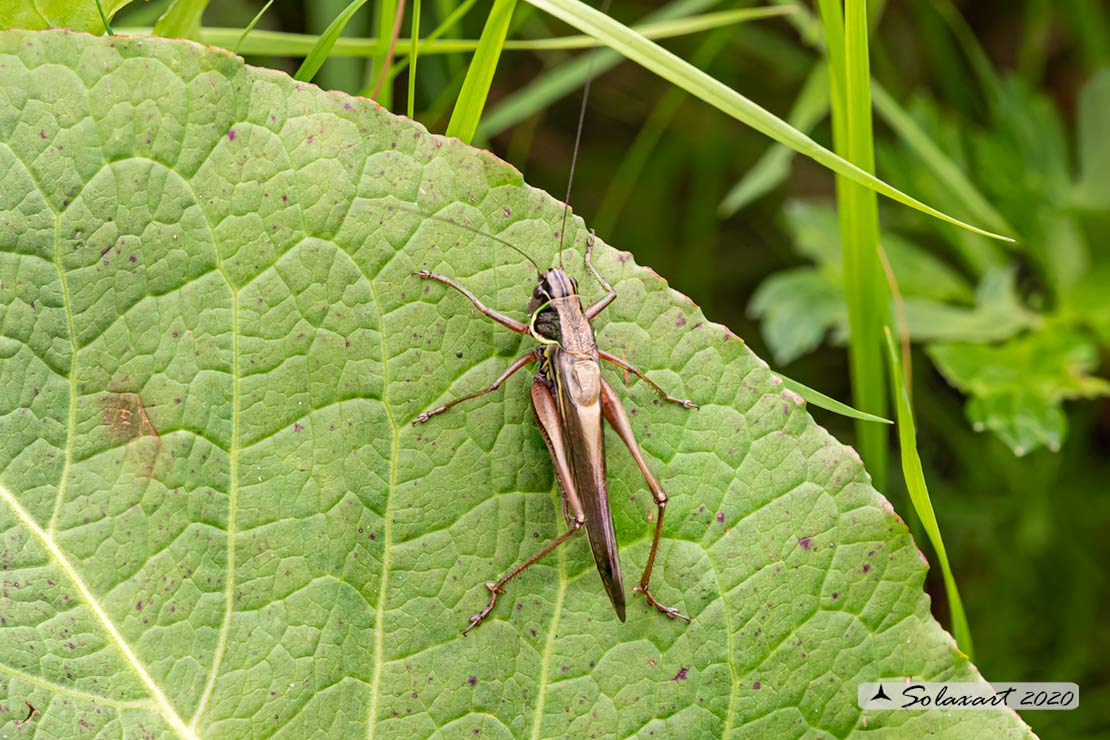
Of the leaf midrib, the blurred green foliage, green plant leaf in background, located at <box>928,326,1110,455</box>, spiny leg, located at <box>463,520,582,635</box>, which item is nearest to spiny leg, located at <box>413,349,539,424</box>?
spiny leg, located at <box>463,520,582,635</box>

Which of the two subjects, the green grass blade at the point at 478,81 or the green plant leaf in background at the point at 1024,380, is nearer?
the green grass blade at the point at 478,81

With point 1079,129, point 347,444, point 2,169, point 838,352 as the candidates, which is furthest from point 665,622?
point 1079,129

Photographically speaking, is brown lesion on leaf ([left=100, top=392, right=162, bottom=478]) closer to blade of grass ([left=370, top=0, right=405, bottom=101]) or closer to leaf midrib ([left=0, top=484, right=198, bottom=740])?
leaf midrib ([left=0, top=484, right=198, bottom=740])

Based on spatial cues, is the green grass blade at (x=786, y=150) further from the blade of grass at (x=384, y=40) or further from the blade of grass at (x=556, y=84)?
the blade of grass at (x=384, y=40)

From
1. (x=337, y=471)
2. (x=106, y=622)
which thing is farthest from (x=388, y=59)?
(x=106, y=622)

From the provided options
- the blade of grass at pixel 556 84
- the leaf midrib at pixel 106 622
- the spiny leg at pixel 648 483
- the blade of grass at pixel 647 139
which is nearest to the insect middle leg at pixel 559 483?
the spiny leg at pixel 648 483

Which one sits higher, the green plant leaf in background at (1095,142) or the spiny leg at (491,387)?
the green plant leaf in background at (1095,142)

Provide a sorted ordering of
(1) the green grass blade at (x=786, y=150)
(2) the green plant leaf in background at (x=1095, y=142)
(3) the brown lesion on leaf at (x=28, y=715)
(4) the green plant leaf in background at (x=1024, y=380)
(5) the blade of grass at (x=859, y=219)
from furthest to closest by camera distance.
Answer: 1. (2) the green plant leaf in background at (x=1095, y=142)
2. (1) the green grass blade at (x=786, y=150)
3. (4) the green plant leaf in background at (x=1024, y=380)
4. (5) the blade of grass at (x=859, y=219)
5. (3) the brown lesion on leaf at (x=28, y=715)
